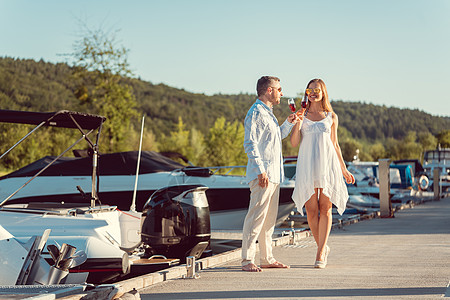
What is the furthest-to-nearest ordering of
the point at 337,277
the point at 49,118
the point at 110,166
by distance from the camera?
the point at 110,166, the point at 49,118, the point at 337,277

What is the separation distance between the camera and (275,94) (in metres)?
7.34

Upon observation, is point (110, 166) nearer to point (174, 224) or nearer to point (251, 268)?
point (174, 224)

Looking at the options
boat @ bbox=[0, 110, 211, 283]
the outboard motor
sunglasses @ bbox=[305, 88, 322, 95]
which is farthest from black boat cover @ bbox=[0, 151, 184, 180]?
sunglasses @ bbox=[305, 88, 322, 95]

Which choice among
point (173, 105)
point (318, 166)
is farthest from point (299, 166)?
point (173, 105)

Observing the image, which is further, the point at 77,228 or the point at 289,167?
the point at 289,167

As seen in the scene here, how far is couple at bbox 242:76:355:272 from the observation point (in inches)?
280

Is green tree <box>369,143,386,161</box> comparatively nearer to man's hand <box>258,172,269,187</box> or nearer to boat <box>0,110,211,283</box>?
boat <box>0,110,211,283</box>

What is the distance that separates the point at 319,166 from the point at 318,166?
0.01 metres

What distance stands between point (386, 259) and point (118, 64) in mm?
34805

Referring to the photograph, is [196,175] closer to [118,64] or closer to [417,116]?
[118,64]

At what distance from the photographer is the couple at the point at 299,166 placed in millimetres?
7113

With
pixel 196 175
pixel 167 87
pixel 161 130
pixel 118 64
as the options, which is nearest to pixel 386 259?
pixel 196 175

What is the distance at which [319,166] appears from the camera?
→ 23.7 feet

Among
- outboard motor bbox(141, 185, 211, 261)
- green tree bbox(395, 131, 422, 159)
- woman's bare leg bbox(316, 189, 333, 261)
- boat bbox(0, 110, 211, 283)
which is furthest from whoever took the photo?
green tree bbox(395, 131, 422, 159)
